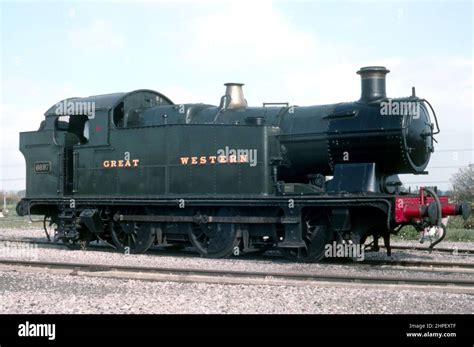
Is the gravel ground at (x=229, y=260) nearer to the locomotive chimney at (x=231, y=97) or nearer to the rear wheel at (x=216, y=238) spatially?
the rear wheel at (x=216, y=238)

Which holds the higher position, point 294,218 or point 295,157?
point 295,157

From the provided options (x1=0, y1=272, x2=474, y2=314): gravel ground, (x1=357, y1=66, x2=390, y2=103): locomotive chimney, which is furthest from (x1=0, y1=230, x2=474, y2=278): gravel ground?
(x1=357, y1=66, x2=390, y2=103): locomotive chimney

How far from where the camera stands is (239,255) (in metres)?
13.8

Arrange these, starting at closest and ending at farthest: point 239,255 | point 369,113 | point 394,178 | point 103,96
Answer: point 369,113 → point 394,178 → point 239,255 → point 103,96

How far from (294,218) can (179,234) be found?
3023 millimetres

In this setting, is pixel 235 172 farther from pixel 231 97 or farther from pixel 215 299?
pixel 215 299

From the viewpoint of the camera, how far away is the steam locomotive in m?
11.8

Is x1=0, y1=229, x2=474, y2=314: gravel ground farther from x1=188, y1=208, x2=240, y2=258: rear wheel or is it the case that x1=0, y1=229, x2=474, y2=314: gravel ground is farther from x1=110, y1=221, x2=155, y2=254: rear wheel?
x1=110, y1=221, x2=155, y2=254: rear wheel

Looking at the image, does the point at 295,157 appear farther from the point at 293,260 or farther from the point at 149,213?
the point at 149,213

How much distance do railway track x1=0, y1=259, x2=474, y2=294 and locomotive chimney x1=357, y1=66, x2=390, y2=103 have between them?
3.67 m

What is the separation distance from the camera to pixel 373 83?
39.5ft
